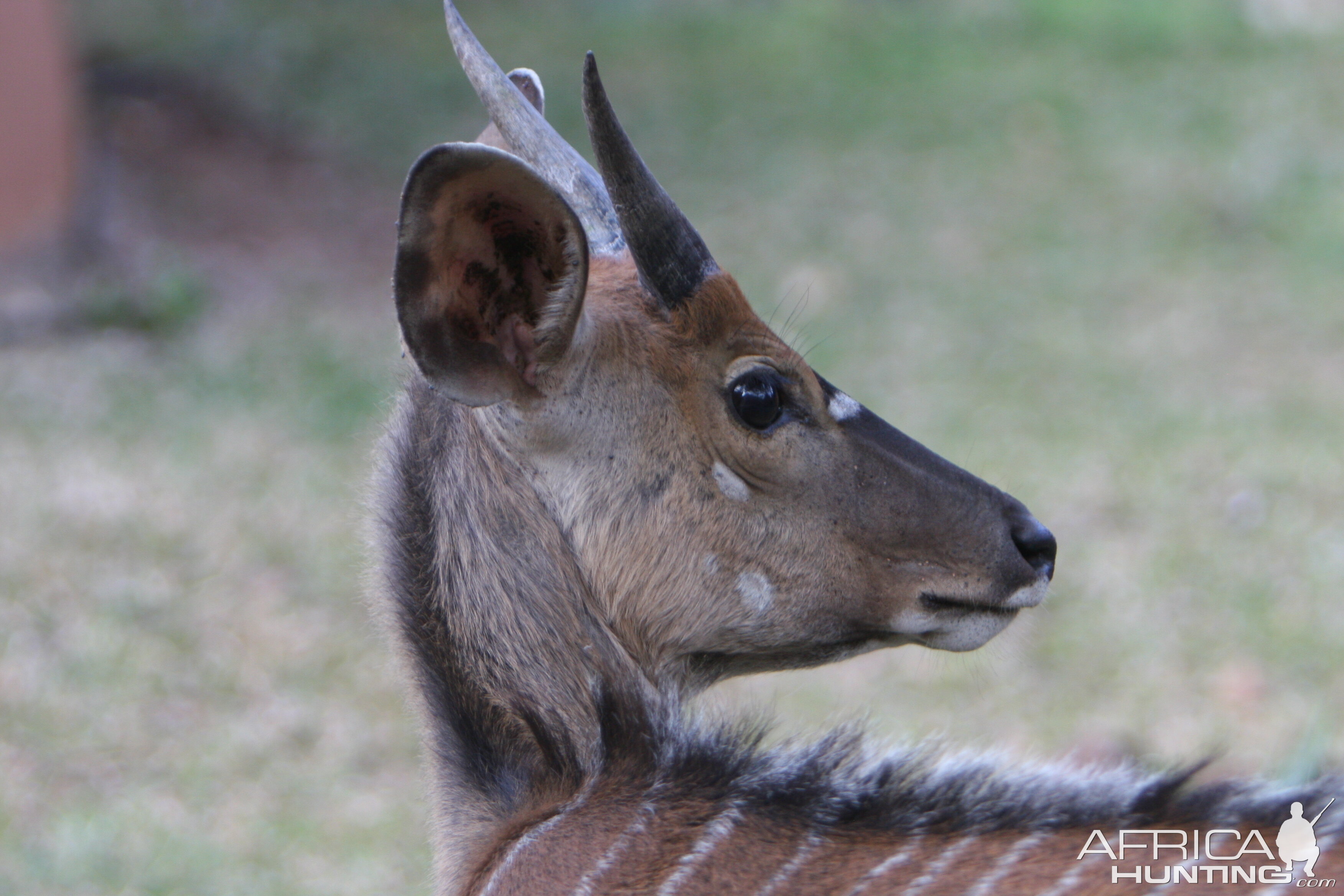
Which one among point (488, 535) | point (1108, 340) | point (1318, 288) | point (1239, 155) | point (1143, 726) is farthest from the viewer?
point (1239, 155)

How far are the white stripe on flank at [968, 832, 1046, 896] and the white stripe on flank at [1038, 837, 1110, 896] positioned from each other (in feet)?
0.27

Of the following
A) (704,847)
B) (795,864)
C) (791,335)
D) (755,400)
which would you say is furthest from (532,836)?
(791,335)

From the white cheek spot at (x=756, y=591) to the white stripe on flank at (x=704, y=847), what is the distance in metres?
0.34

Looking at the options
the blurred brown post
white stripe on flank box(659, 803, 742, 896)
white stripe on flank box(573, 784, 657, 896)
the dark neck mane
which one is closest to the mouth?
the dark neck mane

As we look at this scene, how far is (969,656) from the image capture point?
525 cm

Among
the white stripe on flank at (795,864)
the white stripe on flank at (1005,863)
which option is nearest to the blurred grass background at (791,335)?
the white stripe on flank at (1005,863)

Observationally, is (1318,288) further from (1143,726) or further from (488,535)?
(488,535)

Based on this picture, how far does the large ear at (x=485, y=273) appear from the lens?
2.20m

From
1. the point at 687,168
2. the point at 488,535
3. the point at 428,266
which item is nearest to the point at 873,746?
the point at 488,535

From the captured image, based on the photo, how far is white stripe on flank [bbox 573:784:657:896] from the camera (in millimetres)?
2261

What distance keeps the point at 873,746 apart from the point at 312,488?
4255 millimetres

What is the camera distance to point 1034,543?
255 cm
